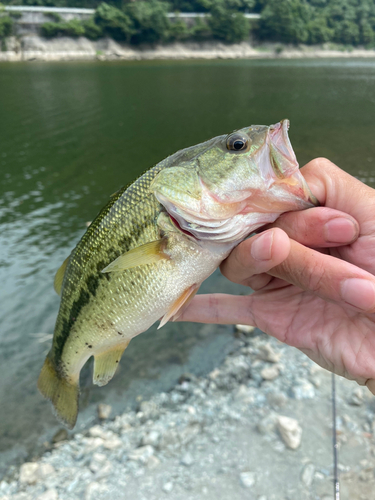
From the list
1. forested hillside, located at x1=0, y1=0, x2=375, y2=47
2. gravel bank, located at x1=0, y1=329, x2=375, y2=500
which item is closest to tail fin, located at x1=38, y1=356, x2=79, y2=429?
gravel bank, located at x1=0, y1=329, x2=375, y2=500

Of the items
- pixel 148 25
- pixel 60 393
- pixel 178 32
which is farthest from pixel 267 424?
pixel 178 32

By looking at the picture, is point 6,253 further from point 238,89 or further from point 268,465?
point 238,89

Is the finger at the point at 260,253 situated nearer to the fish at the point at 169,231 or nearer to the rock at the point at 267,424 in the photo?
the fish at the point at 169,231

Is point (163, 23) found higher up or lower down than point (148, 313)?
higher up

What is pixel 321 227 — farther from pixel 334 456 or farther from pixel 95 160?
pixel 95 160

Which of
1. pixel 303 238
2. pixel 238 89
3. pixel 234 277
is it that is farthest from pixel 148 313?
pixel 238 89

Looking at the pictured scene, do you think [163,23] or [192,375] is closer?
[192,375]

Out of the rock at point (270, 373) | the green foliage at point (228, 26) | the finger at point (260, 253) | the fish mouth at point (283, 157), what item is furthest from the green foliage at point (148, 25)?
the finger at point (260, 253)
